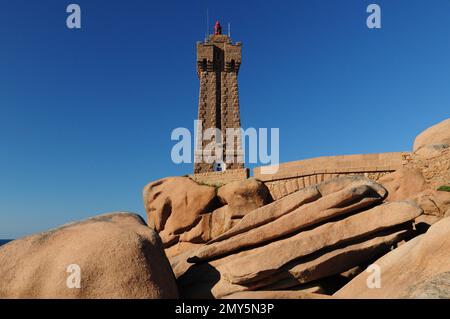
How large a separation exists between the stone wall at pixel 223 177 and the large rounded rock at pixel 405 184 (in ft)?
22.4

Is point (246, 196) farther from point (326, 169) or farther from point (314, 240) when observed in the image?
point (314, 240)

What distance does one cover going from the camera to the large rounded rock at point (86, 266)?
5762 millimetres

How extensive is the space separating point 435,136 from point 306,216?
27.8ft

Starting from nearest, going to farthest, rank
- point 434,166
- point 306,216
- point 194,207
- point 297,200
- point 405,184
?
point 306,216 → point 297,200 → point 434,166 → point 405,184 → point 194,207

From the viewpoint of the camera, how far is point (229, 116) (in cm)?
2920

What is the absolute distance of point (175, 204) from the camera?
1700cm

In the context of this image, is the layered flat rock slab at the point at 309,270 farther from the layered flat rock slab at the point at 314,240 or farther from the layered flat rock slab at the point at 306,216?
the layered flat rock slab at the point at 306,216

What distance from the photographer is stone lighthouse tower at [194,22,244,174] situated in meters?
27.9

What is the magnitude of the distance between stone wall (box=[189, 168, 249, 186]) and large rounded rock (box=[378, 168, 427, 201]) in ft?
22.4

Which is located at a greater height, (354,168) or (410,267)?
(354,168)

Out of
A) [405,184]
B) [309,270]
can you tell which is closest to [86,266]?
[309,270]

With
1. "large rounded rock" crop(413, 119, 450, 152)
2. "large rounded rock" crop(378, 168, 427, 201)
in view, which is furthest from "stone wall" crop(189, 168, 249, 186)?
"large rounded rock" crop(413, 119, 450, 152)

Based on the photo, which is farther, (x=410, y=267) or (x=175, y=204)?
(x=175, y=204)

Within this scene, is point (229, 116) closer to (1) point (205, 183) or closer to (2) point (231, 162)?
(2) point (231, 162)
